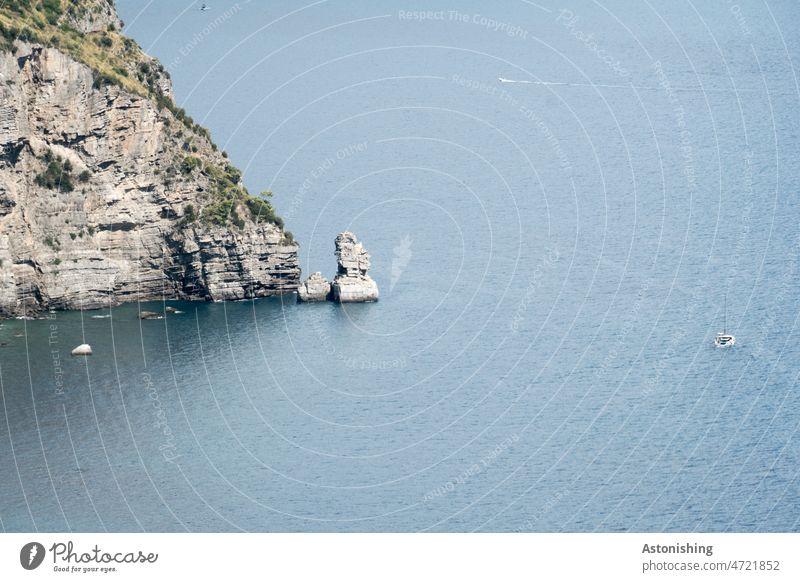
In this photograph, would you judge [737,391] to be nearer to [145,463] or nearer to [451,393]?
[451,393]

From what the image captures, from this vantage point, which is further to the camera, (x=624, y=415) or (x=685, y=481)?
(x=624, y=415)

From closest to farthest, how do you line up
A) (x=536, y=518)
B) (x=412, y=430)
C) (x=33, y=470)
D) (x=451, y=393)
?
(x=536, y=518) < (x=33, y=470) < (x=412, y=430) < (x=451, y=393)

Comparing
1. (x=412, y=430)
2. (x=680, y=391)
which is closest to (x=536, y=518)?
(x=412, y=430)
